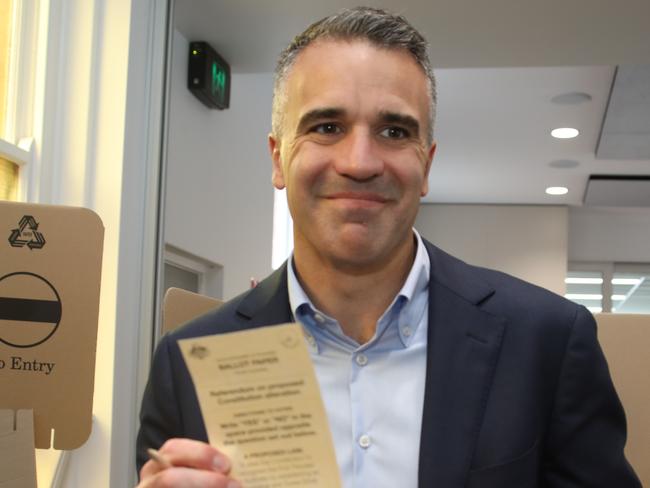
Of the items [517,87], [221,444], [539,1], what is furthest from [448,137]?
[221,444]

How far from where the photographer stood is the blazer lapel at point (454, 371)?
1.15 metres

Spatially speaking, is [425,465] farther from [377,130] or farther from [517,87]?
[517,87]

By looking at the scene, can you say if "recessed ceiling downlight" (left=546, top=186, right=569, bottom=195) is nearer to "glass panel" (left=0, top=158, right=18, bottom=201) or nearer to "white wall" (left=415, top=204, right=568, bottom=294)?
"white wall" (left=415, top=204, right=568, bottom=294)

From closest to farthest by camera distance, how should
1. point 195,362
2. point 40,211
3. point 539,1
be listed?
point 195,362 → point 40,211 → point 539,1

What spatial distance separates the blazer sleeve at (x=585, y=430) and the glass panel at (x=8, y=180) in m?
1.48

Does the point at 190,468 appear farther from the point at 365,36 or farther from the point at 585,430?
the point at 365,36

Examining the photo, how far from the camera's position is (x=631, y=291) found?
30.5 feet

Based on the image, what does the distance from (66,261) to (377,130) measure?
0.56 m

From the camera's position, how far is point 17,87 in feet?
7.45

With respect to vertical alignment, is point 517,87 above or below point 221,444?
above

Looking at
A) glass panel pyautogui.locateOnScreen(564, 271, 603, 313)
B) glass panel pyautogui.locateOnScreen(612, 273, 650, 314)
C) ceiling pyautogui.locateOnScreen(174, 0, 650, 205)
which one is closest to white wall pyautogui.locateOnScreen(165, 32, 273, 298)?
ceiling pyautogui.locateOnScreen(174, 0, 650, 205)

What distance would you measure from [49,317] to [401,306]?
556mm

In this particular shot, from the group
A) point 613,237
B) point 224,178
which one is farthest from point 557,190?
point 224,178

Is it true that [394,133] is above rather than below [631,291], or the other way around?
below
